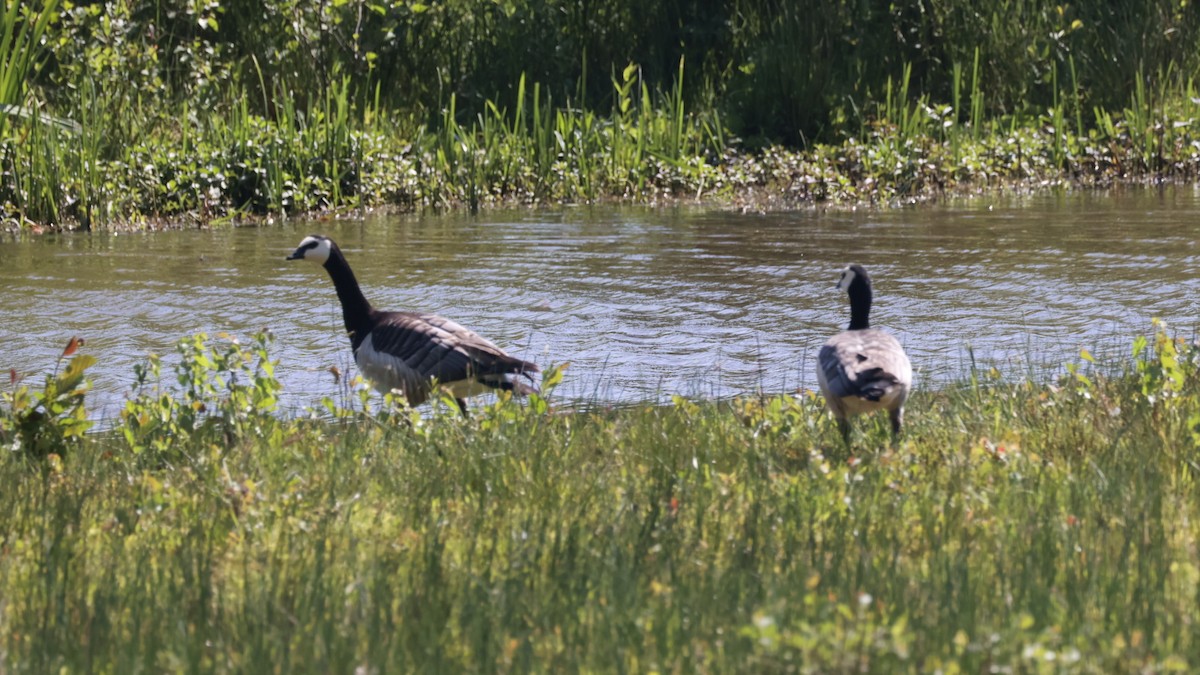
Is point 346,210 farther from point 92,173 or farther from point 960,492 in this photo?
point 960,492

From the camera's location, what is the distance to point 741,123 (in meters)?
18.3

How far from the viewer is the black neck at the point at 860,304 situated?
24.7 ft

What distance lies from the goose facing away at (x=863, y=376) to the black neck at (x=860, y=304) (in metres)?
0.46

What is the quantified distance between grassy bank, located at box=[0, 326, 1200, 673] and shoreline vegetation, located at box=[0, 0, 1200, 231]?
8731 millimetres

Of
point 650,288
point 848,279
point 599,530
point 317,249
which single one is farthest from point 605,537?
point 650,288

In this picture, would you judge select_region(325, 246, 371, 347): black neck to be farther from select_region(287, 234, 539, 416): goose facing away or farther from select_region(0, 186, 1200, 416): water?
select_region(287, 234, 539, 416): goose facing away

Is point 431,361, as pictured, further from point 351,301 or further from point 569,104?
point 569,104

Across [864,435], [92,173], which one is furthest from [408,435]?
[92,173]

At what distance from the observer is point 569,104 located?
56.2 feet

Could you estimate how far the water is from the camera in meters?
8.96

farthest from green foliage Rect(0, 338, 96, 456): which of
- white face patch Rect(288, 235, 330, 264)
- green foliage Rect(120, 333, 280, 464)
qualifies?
white face patch Rect(288, 235, 330, 264)

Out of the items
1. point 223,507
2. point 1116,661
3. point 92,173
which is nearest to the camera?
point 1116,661

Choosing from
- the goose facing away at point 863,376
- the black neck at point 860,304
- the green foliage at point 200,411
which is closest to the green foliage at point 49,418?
the green foliage at point 200,411

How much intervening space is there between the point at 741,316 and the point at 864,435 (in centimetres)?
386
